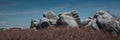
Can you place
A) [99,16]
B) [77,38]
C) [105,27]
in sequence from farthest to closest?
[99,16] → [105,27] → [77,38]

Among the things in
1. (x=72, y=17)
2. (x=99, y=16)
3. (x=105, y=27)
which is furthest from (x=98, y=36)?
(x=72, y=17)

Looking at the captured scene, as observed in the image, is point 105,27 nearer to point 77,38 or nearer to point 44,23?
point 77,38

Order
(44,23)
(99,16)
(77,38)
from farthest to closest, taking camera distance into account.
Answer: (44,23) < (99,16) < (77,38)

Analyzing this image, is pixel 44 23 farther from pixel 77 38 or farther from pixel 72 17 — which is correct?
pixel 77 38

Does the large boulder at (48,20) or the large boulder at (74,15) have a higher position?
the large boulder at (74,15)

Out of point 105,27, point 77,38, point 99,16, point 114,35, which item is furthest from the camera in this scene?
point 99,16

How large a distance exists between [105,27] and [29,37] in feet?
18.5

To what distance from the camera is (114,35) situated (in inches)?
624

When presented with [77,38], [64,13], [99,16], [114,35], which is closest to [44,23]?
[64,13]

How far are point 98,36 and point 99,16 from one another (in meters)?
4.14

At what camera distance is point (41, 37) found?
13.5m

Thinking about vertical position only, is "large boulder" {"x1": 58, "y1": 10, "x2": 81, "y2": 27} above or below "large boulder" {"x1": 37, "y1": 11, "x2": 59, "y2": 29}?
above

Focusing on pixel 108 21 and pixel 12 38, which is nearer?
pixel 12 38

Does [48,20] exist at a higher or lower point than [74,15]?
lower
